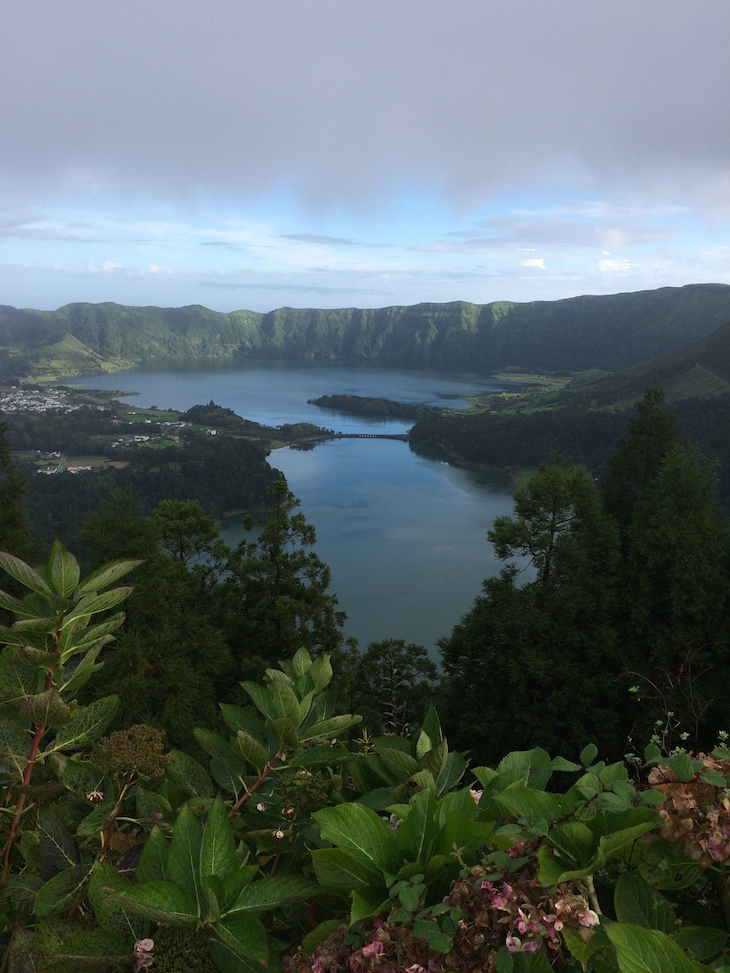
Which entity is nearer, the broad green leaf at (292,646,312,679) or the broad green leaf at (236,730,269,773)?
the broad green leaf at (236,730,269,773)

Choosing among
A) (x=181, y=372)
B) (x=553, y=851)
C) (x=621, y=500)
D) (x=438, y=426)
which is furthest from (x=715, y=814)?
(x=181, y=372)

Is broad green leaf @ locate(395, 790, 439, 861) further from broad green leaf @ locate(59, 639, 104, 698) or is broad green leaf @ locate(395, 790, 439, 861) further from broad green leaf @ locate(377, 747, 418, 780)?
broad green leaf @ locate(59, 639, 104, 698)

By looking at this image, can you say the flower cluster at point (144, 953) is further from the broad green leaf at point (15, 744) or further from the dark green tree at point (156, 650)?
the dark green tree at point (156, 650)

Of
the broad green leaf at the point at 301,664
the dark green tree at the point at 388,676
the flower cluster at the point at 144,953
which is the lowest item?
the dark green tree at the point at 388,676

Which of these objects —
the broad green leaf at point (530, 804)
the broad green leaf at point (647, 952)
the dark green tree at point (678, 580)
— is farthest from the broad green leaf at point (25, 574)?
the dark green tree at point (678, 580)

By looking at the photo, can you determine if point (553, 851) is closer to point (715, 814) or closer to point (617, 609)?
point (715, 814)

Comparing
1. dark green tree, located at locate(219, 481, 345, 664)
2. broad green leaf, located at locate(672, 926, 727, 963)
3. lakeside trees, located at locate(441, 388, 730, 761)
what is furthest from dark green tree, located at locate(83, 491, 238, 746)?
broad green leaf, located at locate(672, 926, 727, 963)
